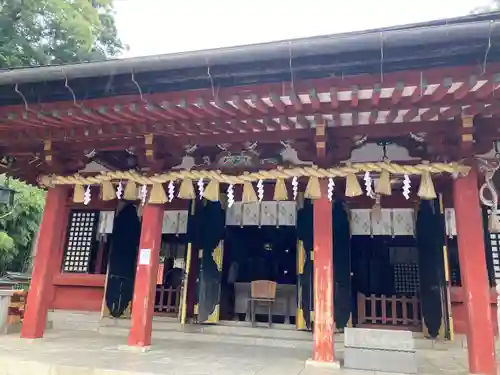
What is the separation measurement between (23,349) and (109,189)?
2.59 metres

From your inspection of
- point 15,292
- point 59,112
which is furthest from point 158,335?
point 59,112

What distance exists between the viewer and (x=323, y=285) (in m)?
5.48

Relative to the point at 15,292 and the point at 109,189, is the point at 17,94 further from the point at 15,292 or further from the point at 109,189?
the point at 15,292

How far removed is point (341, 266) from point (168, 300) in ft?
13.0

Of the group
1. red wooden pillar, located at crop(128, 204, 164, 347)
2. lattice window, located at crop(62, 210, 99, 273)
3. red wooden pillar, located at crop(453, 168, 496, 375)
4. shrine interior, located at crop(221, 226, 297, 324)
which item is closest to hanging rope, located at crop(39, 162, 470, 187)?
red wooden pillar, located at crop(453, 168, 496, 375)

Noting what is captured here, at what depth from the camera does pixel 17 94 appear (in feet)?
17.3

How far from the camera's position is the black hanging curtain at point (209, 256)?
7863 millimetres

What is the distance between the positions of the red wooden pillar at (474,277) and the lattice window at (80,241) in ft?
25.5

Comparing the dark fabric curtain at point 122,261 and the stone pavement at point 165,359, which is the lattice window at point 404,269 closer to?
the stone pavement at point 165,359

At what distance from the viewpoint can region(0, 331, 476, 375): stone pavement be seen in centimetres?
472

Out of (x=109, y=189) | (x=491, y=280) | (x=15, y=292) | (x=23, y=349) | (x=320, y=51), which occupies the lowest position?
(x=23, y=349)

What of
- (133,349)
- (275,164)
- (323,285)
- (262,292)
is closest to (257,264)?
(262,292)

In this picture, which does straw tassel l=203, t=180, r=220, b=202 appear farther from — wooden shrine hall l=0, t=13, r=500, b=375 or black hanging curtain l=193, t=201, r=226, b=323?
black hanging curtain l=193, t=201, r=226, b=323

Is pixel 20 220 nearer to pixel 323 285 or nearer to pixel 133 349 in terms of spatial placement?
pixel 133 349
